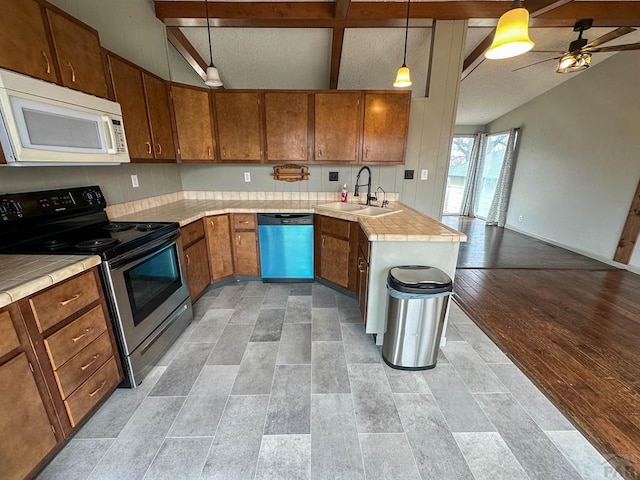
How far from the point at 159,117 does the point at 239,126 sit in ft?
2.60

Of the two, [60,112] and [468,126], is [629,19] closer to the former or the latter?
[468,126]

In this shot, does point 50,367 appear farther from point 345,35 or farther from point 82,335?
point 345,35

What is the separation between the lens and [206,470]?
4.07ft

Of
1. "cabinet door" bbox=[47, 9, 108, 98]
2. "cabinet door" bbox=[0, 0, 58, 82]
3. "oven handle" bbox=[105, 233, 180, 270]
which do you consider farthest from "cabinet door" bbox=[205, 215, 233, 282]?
"cabinet door" bbox=[0, 0, 58, 82]

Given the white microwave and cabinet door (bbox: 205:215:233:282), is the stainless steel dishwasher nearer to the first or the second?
cabinet door (bbox: 205:215:233:282)

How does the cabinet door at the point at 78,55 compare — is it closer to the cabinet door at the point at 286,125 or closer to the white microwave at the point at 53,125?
the white microwave at the point at 53,125

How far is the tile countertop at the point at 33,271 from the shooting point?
1.04 meters

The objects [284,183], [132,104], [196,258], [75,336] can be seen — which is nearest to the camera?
[75,336]

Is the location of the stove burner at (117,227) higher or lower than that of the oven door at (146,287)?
higher

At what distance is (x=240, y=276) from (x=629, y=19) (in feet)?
16.5

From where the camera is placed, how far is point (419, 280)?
1687mm

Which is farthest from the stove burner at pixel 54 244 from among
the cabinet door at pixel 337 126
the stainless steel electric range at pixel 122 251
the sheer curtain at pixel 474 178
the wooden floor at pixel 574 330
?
the sheer curtain at pixel 474 178

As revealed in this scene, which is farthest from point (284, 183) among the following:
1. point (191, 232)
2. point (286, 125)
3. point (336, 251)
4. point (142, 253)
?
point (142, 253)

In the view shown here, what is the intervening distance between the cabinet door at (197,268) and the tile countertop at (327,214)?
29 centimetres
